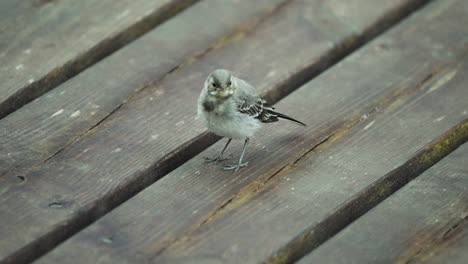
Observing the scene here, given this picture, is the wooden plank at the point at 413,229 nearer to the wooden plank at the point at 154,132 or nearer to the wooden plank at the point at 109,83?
the wooden plank at the point at 154,132

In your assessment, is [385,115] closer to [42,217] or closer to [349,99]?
[349,99]

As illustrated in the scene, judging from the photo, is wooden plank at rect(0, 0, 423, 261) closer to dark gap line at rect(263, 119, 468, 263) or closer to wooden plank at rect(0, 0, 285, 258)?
wooden plank at rect(0, 0, 285, 258)

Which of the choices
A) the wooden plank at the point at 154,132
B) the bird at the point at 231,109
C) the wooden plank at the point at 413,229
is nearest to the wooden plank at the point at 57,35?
the wooden plank at the point at 154,132

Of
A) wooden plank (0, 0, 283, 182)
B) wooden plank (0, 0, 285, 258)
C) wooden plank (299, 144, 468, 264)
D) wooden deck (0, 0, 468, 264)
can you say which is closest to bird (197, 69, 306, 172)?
wooden deck (0, 0, 468, 264)

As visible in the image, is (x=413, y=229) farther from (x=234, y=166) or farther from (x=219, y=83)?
(x=219, y=83)

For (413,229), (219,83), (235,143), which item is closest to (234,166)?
(235,143)
